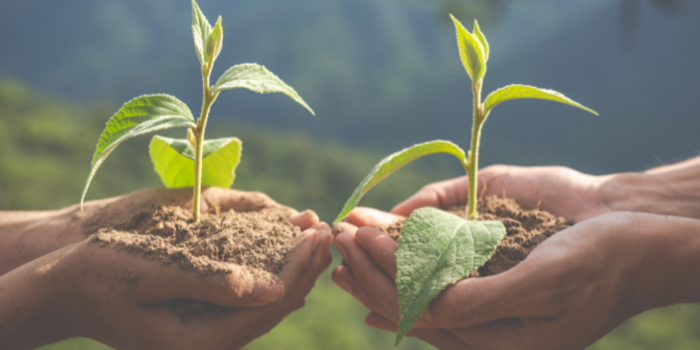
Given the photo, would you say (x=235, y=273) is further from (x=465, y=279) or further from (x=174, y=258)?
(x=465, y=279)

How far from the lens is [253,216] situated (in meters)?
1.48

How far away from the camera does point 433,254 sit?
1061 millimetres

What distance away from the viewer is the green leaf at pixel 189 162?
4.99 feet

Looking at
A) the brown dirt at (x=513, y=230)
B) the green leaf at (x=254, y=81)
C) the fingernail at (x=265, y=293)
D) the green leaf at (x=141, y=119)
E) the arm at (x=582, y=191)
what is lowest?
the fingernail at (x=265, y=293)

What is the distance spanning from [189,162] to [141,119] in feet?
1.38

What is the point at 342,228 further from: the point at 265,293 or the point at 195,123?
the point at 195,123

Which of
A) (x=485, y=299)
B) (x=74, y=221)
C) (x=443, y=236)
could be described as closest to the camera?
(x=485, y=299)

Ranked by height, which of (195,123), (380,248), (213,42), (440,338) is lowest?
(440,338)

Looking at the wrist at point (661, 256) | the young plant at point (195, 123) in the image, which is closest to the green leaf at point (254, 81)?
the young plant at point (195, 123)

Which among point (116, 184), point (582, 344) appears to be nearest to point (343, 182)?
point (116, 184)

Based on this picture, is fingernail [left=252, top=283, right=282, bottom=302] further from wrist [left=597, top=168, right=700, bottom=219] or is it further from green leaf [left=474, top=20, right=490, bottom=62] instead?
wrist [left=597, top=168, right=700, bottom=219]

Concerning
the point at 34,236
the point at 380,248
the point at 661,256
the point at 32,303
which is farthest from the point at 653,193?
the point at 34,236

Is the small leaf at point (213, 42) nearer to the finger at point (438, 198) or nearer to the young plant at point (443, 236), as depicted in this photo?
the young plant at point (443, 236)

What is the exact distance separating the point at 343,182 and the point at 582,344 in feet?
13.3
